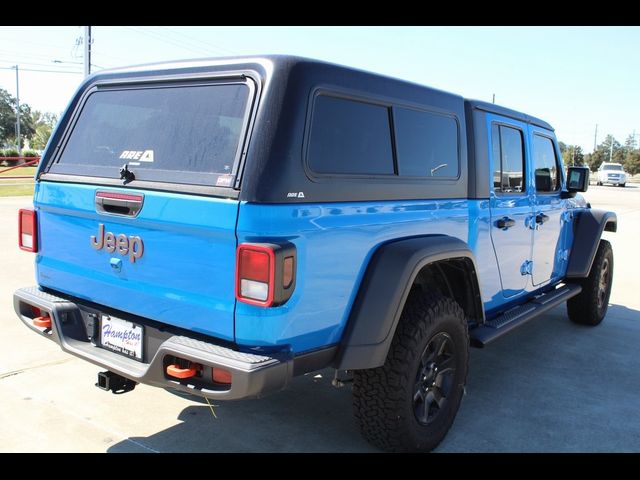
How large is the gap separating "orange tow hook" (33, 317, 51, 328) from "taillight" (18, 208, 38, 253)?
0.42 metres

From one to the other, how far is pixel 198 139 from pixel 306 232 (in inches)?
28.7

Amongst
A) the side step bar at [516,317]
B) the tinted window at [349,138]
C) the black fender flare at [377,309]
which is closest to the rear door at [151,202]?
the tinted window at [349,138]

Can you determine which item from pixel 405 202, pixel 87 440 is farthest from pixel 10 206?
pixel 405 202

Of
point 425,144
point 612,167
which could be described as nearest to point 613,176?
point 612,167

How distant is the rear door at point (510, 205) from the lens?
4016 mm

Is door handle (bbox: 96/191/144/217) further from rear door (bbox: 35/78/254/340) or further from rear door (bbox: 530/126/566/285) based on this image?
rear door (bbox: 530/126/566/285)

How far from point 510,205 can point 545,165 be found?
3.36 feet

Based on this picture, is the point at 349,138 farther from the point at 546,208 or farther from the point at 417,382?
the point at 546,208

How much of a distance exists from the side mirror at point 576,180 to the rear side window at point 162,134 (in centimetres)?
363

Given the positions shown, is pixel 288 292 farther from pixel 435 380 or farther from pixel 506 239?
pixel 506 239

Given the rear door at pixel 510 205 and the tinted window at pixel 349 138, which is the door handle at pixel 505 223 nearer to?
the rear door at pixel 510 205

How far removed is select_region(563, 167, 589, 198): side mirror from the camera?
203 inches

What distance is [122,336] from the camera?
9.33 feet

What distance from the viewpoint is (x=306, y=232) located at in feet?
8.09
